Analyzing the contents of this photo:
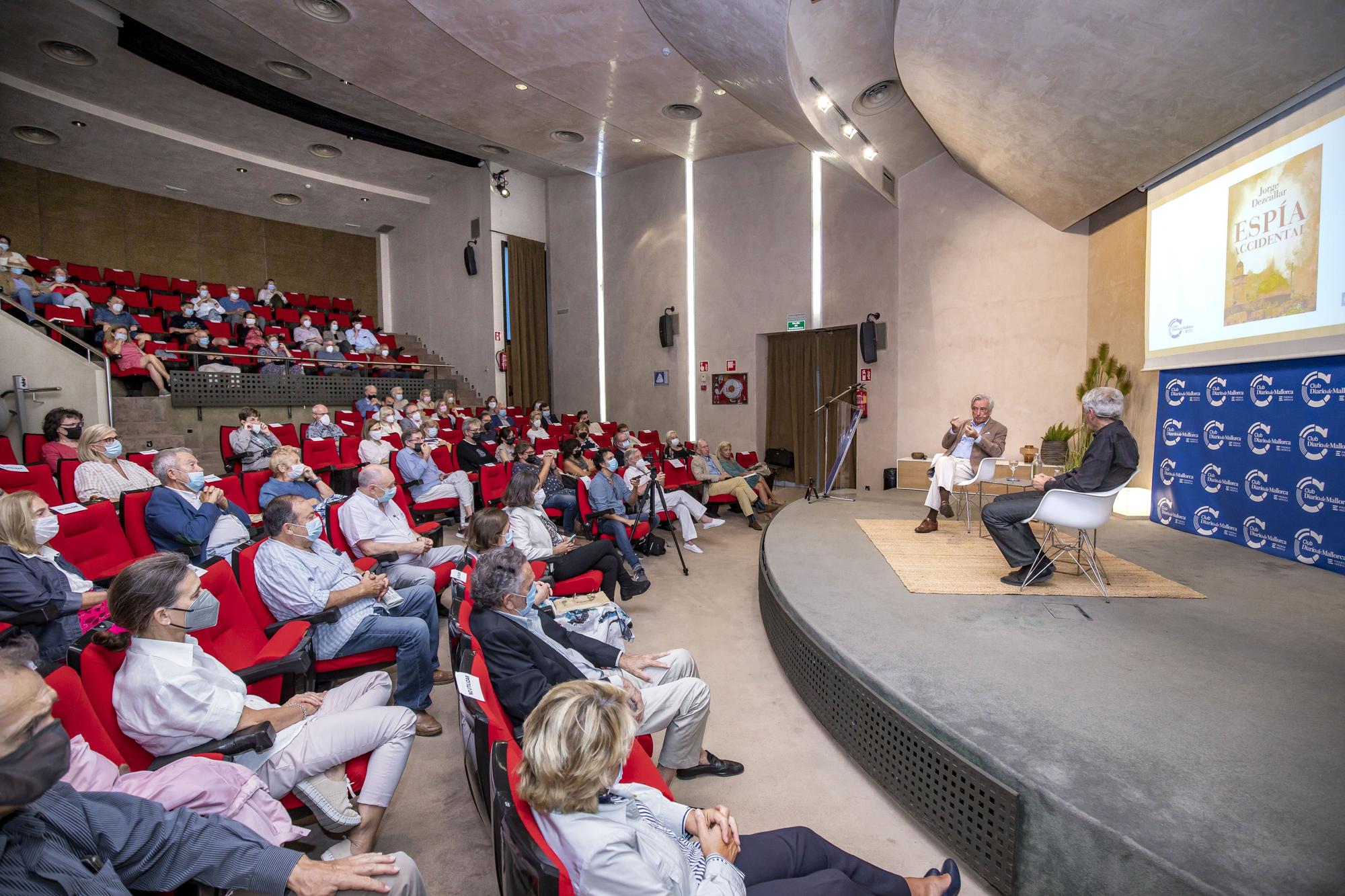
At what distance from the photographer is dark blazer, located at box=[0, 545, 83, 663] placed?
224 cm

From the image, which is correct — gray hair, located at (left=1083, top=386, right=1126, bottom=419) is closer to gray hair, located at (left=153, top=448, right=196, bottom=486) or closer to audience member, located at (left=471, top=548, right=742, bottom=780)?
audience member, located at (left=471, top=548, right=742, bottom=780)

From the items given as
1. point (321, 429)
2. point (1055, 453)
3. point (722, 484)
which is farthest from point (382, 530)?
point (1055, 453)

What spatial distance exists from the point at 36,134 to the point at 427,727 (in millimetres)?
12436

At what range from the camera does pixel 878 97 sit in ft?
21.6

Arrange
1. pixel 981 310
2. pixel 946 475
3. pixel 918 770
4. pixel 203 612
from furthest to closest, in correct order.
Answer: pixel 981 310
pixel 946 475
pixel 203 612
pixel 918 770

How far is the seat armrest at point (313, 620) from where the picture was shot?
2.46 metres

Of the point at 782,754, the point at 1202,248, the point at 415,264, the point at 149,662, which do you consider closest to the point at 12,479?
the point at 149,662

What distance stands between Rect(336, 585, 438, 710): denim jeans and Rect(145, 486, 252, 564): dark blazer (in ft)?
4.42

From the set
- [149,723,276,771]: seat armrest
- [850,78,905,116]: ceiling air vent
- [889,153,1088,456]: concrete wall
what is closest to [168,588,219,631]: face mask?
[149,723,276,771]: seat armrest

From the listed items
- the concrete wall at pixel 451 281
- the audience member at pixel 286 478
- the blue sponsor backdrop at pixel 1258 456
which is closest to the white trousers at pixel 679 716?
the audience member at pixel 286 478

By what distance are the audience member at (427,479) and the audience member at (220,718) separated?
3798mm

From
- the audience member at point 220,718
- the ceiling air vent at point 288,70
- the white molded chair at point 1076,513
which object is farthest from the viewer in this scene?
the ceiling air vent at point 288,70

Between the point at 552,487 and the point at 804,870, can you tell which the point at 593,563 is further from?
the point at 804,870

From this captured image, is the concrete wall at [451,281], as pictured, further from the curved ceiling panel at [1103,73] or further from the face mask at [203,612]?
the face mask at [203,612]
